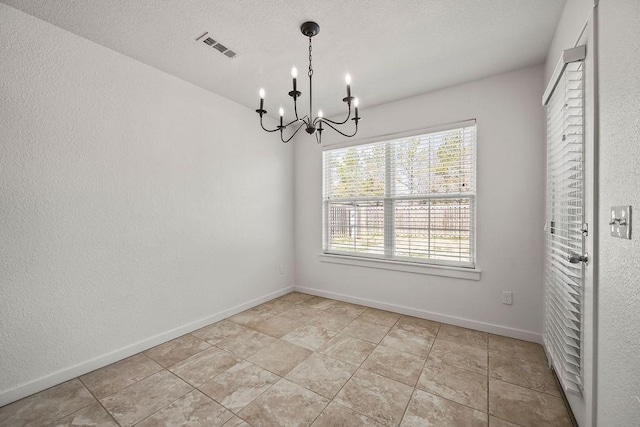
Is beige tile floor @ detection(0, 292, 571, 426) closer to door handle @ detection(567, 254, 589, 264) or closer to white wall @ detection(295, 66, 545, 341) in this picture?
white wall @ detection(295, 66, 545, 341)

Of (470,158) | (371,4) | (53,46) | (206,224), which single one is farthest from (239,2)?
(470,158)

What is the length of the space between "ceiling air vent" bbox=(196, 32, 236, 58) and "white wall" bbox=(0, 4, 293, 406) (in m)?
0.71

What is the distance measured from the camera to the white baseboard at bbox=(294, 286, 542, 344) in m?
2.41

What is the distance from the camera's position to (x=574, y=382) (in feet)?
4.62

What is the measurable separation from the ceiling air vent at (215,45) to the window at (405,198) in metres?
1.74

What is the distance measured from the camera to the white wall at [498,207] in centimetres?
237

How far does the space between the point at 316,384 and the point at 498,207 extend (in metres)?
2.24

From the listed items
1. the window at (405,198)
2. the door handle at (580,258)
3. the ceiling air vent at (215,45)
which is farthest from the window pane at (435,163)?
the ceiling air vent at (215,45)

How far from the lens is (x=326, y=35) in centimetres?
195

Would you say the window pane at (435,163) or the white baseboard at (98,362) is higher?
the window pane at (435,163)

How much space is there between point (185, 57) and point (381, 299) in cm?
317

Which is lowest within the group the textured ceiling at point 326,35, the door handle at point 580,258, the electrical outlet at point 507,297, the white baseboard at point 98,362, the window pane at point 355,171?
the white baseboard at point 98,362

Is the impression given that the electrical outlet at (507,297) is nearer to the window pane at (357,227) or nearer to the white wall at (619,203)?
the window pane at (357,227)

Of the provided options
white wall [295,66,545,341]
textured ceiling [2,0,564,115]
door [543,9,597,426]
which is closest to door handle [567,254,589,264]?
door [543,9,597,426]
